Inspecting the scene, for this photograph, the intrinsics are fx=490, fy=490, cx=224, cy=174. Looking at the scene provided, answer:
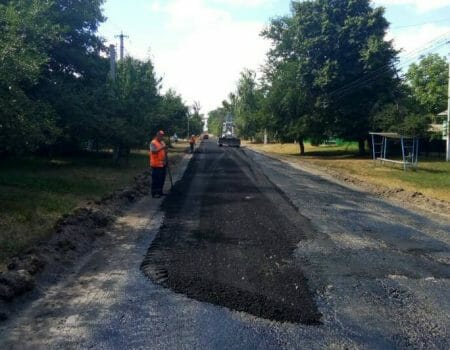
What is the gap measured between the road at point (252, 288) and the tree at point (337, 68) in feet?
85.8

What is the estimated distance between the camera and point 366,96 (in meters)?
35.6

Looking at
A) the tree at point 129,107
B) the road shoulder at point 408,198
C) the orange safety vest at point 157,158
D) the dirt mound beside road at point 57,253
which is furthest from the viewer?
the tree at point 129,107

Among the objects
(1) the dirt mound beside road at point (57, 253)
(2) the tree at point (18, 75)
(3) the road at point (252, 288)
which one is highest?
(2) the tree at point (18, 75)

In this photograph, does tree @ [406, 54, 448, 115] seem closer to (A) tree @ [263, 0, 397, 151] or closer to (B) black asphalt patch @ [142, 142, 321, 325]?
(A) tree @ [263, 0, 397, 151]

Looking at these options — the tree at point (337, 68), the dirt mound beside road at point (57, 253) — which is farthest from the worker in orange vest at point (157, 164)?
the tree at point (337, 68)

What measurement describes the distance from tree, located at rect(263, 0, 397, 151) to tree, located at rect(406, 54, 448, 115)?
82.3 feet

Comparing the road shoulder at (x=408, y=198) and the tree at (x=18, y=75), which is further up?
the tree at (x=18, y=75)

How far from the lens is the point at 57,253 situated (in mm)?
6984

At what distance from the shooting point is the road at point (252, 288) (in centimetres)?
441

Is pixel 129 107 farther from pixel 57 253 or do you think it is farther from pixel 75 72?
pixel 57 253

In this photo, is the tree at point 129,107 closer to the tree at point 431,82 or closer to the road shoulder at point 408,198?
the road shoulder at point 408,198

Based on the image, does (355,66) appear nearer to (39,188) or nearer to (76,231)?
(39,188)

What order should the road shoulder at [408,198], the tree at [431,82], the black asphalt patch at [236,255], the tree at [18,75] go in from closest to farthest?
1. the black asphalt patch at [236,255]
2. the tree at [18,75]
3. the road shoulder at [408,198]
4. the tree at [431,82]

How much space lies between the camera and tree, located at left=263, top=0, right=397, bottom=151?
114ft
